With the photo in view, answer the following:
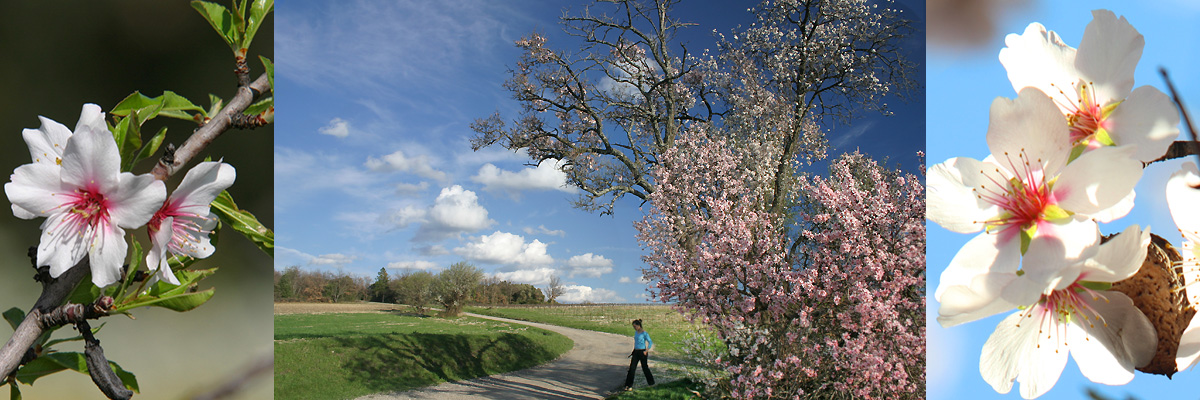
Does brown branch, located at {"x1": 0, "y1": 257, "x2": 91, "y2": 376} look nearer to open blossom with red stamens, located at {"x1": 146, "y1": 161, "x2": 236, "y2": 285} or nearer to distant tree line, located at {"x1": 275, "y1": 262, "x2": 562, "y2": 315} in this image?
open blossom with red stamens, located at {"x1": 146, "y1": 161, "x2": 236, "y2": 285}

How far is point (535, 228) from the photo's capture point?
9.07ft

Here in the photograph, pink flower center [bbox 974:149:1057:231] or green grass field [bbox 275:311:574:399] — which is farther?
green grass field [bbox 275:311:574:399]


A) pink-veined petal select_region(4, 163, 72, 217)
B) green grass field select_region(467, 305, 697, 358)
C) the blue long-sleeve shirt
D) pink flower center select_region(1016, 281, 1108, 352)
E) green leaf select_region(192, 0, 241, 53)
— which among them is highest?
green leaf select_region(192, 0, 241, 53)

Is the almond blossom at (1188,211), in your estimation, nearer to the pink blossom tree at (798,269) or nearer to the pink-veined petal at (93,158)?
the pink-veined petal at (93,158)

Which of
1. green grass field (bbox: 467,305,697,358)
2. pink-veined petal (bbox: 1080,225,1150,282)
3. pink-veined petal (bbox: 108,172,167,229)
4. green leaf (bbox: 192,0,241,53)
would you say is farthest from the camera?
green grass field (bbox: 467,305,697,358)

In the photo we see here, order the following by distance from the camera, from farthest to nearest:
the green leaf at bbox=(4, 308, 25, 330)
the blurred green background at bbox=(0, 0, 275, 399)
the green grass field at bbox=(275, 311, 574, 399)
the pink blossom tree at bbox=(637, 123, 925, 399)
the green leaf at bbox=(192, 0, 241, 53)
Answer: the green grass field at bbox=(275, 311, 574, 399) → the pink blossom tree at bbox=(637, 123, 925, 399) → the blurred green background at bbox=(0, 0, 275, 399) → the green leaf at bbox=(4, 308, 25, 330) → the green leaf at bbox=(192, 0, 241, 53)

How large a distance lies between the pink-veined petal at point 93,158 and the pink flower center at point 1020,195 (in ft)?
2.09

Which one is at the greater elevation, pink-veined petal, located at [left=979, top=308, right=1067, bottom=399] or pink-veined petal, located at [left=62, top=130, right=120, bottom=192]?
pink-veined petal, located at [left=62, top=130, right=120, bottom=192]

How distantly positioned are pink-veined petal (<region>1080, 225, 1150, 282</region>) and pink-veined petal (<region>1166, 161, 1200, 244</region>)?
0.12 meters

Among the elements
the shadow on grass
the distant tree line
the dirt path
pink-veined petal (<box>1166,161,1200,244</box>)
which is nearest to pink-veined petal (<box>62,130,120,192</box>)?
pink-veined petal (<box>1166,161,1200,244</box>)

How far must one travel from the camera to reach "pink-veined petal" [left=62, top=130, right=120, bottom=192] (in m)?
0.53

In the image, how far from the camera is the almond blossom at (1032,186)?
0.71 ft

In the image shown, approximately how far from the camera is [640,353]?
2859 millimetres

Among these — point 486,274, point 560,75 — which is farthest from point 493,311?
point 560,75
